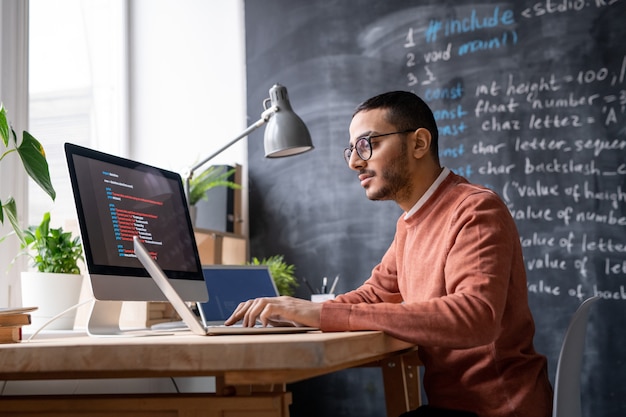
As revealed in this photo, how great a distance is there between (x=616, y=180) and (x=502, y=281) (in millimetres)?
1755

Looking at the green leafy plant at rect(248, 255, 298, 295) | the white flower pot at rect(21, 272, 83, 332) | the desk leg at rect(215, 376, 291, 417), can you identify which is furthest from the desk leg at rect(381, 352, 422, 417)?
the green leafy plant at rect(248, 255, 298, 295)

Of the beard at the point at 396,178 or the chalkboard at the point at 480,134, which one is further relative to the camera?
the chalkboard at the point at 480,134

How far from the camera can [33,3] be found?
302 cm

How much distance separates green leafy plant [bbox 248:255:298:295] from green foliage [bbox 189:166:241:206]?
0.35 meters

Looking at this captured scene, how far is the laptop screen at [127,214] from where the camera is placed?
1561 mm

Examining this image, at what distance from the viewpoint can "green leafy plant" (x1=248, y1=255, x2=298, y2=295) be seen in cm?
319

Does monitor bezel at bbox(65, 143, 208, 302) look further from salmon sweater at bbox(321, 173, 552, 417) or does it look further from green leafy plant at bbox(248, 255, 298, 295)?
green leafy plant at bbox(248, 255, 298, 295)

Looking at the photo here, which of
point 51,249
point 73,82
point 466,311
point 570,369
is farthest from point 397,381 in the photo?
point 73,82

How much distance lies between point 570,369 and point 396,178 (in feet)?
1.92

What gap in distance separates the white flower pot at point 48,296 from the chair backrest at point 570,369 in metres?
1.39

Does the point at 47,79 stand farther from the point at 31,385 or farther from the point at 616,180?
the point at 616,180

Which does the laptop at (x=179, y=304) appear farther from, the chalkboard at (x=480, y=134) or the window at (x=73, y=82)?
the chalkboard at (x=480, y=134)

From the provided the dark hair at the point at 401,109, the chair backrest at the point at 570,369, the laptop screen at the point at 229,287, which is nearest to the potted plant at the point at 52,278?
the laptop screen at the point at 229,287

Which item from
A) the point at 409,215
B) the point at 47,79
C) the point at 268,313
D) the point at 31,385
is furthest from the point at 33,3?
the point at 268,313
